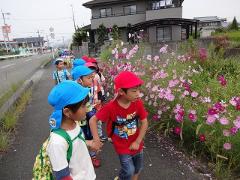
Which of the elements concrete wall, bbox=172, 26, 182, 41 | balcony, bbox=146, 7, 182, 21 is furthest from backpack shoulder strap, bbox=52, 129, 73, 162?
balcony, bbox=146, 7, 182, 21

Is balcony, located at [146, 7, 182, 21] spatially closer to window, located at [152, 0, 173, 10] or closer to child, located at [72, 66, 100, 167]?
window, located at [152, 0, 173, 10]

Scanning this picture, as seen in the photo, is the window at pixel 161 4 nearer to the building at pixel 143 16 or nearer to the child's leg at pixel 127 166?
the building at pixel 143 16

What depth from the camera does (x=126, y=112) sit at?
2.81 meters

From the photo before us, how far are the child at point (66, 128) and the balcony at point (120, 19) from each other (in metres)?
30.1

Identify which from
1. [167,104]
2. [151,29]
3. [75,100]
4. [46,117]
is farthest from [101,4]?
[75,100]

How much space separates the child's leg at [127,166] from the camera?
9.52 ft

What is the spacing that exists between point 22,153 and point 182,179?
8.62 feet

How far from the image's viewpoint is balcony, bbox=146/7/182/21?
28266 millimetres

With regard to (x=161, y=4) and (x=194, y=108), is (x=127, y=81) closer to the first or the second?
(x=194, y=108)

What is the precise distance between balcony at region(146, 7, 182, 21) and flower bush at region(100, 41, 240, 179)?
22580mm

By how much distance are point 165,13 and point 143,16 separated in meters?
3.23

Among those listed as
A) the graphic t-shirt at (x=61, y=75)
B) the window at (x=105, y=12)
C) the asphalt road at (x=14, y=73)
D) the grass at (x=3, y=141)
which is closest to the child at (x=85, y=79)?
the grass at (x=3, y=141)

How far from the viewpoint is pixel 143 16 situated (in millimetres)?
31281

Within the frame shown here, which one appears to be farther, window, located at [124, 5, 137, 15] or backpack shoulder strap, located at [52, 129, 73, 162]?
window, located at [124, 5, 137, 15]
